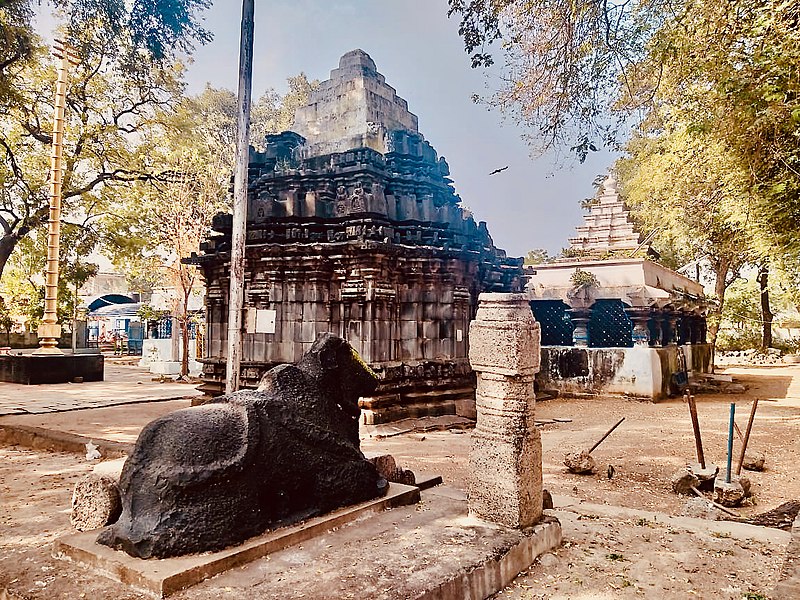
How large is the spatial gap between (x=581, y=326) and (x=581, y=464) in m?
9.38

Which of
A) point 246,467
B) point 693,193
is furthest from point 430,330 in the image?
point 693,193

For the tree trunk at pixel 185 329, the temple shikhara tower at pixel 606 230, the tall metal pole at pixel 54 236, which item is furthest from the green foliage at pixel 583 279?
the tall metal pole at pixel 54 236

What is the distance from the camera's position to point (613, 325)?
16312 mm

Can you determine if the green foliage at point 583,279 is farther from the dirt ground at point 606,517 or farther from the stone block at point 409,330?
the stone block at point 409,330

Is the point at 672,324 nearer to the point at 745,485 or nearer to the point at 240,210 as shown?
the point at 745,485

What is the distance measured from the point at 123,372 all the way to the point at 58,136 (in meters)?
12.4

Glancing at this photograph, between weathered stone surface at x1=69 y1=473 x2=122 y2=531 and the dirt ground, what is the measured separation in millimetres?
262

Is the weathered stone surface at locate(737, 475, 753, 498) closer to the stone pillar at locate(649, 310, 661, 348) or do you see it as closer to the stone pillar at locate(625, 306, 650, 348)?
the stone pillar at locate(625, 306, 650, 348)

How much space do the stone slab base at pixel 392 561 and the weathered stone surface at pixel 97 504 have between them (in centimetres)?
15

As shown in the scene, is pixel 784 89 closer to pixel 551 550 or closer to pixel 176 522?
pixel 551 550

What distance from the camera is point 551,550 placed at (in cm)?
408

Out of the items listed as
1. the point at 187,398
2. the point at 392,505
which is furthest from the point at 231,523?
the point at 187,398

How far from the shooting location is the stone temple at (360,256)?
10461 mm

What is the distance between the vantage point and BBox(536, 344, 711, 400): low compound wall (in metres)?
14.7
